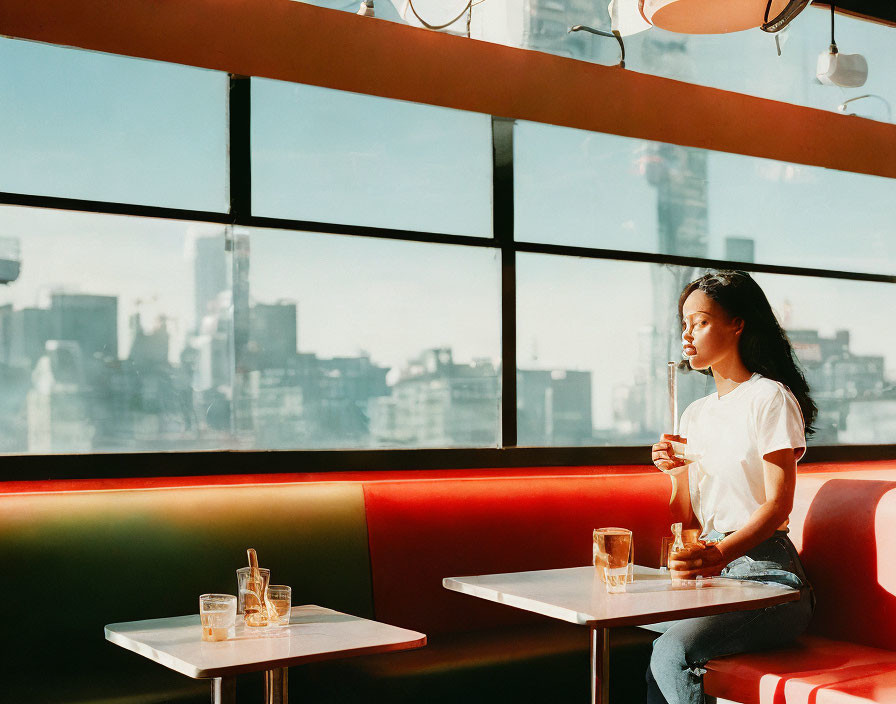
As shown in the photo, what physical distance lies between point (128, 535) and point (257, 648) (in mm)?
1039

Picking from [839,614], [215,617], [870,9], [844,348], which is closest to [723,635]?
[839,614]

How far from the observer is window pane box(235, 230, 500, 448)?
3164mm

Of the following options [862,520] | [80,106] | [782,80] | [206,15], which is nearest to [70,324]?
[80,106]

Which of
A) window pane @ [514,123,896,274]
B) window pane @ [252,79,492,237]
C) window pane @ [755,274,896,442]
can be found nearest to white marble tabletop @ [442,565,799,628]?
window pane @ [252,79,492,237]

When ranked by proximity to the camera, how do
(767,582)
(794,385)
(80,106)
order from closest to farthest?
(767,582)
(794,385)
(80,106)

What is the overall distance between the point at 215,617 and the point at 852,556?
1844 millimetres

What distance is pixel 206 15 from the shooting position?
2.92 metres

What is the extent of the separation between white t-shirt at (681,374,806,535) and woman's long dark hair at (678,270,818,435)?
53 millimetres

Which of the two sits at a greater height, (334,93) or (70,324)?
(334,93)

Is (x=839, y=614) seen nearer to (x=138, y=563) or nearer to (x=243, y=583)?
(x=243, y=583)

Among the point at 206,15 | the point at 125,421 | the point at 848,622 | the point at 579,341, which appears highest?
the point at 206,15

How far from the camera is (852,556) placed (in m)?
2.65

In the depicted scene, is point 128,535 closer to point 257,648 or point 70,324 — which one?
point 70,324

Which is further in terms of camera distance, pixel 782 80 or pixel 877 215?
pixel 877 215
